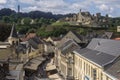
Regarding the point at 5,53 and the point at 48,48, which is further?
the point at 48,48

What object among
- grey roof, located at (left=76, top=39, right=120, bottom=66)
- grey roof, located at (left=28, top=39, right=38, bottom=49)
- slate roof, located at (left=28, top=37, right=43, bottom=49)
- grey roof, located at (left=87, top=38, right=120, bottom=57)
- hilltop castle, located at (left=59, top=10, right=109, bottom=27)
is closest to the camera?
grey roof, located at (left=76, top=39, right=120, bottom=66)

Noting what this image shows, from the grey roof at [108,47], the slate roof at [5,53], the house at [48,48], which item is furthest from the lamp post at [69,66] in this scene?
the house at [48,48]

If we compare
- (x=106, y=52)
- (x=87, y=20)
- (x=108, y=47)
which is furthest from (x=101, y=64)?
(x=87, y=20)

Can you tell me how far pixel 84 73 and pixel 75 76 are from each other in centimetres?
909

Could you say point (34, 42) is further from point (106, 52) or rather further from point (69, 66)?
point (106, 52)

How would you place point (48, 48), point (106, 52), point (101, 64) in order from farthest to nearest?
point (48, 48) → point (106, 52) → point (101, 64)

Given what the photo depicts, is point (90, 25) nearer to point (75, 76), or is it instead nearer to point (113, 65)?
point (75, 76)

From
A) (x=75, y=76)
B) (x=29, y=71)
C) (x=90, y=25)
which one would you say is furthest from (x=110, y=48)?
(x=90, y=25)

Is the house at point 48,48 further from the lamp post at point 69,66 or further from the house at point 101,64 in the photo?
the house at point 101,64

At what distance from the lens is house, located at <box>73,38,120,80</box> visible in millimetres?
34531

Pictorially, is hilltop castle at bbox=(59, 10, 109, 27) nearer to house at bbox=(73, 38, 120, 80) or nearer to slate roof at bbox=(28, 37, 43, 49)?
slate roof at bbox=(28, 37, 43, 49)

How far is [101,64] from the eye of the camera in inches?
1447

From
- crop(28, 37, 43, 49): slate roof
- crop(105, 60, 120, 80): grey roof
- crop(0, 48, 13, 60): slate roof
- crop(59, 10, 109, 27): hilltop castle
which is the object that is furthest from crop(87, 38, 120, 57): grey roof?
crop(59, 10, 109, 27): hilltop castle

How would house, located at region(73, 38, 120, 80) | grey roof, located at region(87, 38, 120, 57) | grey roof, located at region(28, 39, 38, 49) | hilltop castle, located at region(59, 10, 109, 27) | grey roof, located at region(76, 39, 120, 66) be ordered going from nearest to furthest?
house, located at region(73, 38, 120, 80)
grey roof, located at region(76, 39, 120, 66)
grey roof, located at region(87, 38, 120, 57)
grey roof, located at region(28, 39, 38, 49)
hilltop castle, located at region(59, 10, 109, 27)
